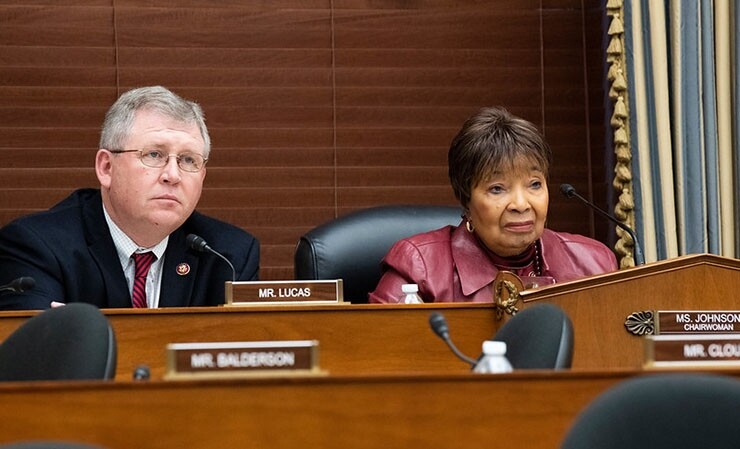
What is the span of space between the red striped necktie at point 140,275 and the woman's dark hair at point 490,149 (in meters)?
0.91

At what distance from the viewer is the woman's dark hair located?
3.49 m

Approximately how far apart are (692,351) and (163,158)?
78.1 inches

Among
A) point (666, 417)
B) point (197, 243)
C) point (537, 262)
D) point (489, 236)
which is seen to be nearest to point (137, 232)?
point (197, 243)

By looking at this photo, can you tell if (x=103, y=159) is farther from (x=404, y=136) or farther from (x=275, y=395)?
(x=275, y=395)

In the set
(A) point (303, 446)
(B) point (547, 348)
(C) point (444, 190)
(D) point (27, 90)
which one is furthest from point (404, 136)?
(A) point (303, 446)

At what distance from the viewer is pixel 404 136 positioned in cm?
493

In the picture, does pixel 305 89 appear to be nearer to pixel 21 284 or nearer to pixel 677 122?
pixel 677 122

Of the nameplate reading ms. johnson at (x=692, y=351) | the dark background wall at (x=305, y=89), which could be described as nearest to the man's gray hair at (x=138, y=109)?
the dark background wall at (x=305, y=89)

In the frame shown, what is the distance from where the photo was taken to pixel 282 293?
293 centimetres

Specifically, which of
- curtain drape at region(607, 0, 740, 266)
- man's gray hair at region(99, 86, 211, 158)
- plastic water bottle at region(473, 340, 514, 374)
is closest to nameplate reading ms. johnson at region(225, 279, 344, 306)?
man's gray hair at region(99, 86, 211, 158)

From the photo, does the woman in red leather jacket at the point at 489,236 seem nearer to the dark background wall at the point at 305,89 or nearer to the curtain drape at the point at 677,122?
the curtain drape at the point at 677,122

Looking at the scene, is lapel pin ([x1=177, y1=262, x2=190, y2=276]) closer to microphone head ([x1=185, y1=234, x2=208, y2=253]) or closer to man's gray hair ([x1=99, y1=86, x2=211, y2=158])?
microphone head ([x1=185, y1=234, x2=208, y2=253])

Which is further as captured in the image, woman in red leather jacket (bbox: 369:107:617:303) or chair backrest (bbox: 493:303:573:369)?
woman in red leather jacket (bbox: 369:107:617:303)

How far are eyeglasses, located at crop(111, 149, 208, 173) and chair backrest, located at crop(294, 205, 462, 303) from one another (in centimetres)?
46
